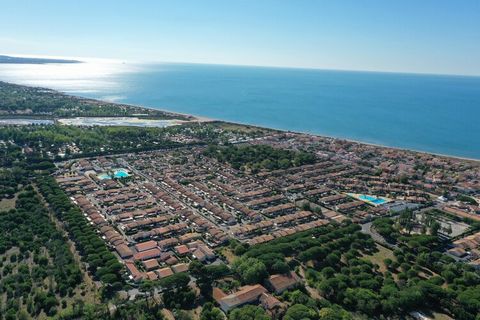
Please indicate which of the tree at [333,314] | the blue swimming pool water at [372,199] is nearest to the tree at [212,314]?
the tree at [333,314]

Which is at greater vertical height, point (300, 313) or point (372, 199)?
point (300, 313)

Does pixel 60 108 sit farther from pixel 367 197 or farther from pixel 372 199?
pixel 372 199

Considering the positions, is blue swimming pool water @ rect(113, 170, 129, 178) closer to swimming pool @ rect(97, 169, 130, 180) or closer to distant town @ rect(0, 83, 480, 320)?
swimming pool @ rect(97, 169, 130, 180)

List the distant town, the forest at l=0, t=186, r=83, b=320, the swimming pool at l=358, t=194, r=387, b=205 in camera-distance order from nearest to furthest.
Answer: the forest at l=0, t=186, r=83, b=320, the distant town, the swimming pool at l=358, t=194, r=387, b=205

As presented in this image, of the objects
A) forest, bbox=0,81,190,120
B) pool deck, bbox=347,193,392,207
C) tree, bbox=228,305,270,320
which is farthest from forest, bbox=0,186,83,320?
forest, bbox=0,81,190,120

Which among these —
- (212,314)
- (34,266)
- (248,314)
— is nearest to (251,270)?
(248,314)

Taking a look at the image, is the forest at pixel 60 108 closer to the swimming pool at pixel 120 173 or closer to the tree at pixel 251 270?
the swimming pool at pixel 120 173

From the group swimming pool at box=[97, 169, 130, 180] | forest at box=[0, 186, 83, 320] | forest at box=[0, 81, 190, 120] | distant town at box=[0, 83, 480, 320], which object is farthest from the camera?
forest at box=[0, 81, 190, 120]

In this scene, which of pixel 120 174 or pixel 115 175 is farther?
pixel 120 174
